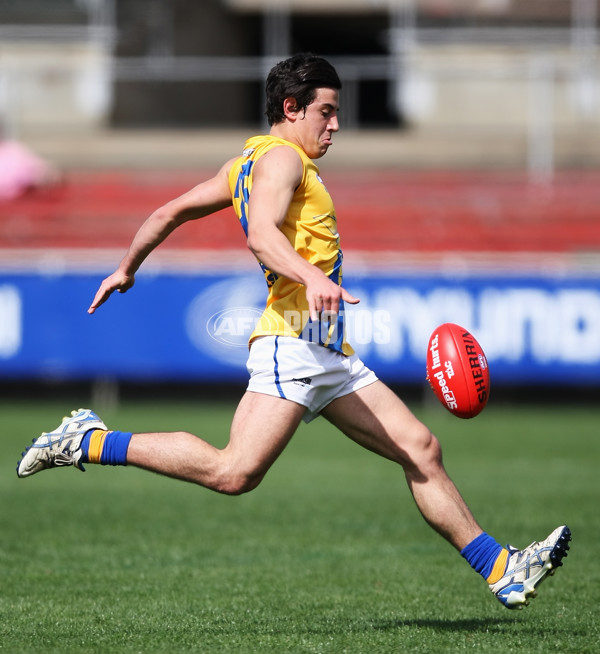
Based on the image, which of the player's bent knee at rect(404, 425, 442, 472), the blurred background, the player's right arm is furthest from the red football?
the blurred background

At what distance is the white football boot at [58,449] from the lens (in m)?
4.55

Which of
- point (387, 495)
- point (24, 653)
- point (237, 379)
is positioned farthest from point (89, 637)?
point (237, 379)

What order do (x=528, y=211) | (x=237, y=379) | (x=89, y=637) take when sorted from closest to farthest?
(x=89, y=637) → (x=237, y=379) → (x=528, y=211)

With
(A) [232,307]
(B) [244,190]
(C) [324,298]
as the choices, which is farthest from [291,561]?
(A) [232,307]

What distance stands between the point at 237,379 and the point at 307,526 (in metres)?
7.54

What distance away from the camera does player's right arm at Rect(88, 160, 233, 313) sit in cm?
473

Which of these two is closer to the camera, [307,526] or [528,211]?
[307,526]

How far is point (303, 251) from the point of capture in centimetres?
448

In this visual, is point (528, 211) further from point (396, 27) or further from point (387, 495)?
point (387, 495)

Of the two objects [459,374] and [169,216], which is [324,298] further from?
[169,216]

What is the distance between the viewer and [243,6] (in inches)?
874

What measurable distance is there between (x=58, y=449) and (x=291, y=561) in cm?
205

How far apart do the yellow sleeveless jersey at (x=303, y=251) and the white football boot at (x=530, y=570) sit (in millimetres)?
1121

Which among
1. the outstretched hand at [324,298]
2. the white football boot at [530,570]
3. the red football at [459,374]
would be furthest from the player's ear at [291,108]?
the white football boot at [530,570]
